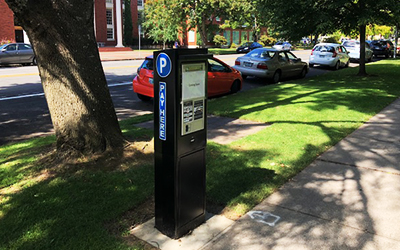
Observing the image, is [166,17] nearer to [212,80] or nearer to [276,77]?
[276,77]

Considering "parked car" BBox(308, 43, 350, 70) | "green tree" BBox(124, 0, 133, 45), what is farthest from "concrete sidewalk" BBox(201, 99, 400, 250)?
"green tree" BBox(124, 0, 133, 45)

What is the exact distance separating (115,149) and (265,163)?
221 cm

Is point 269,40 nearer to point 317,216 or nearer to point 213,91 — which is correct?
point 213,91

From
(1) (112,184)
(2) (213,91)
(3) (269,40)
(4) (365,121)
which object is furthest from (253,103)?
(3) (269,40)

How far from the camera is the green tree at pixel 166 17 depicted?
3977 cm

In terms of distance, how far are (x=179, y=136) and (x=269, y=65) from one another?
13.0 meters

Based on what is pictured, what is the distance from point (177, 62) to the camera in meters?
3.12

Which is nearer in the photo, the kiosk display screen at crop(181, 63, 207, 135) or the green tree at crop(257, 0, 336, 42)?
the kiosk display screen at crop(181, 63, 207, 135)

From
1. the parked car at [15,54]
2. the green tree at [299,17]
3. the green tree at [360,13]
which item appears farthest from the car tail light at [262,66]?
the parked car at [15,54]

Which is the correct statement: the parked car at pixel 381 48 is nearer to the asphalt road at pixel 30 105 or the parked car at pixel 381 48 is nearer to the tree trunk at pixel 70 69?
the asphalt road at pixel 30 105

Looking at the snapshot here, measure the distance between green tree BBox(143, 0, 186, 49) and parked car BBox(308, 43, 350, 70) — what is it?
20.3 metres

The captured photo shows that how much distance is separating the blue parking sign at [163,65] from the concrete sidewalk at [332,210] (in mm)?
1608

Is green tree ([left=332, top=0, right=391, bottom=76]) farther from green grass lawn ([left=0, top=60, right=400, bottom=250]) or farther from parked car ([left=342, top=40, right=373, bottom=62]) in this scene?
parked car ([left=342, top=40, right=373, bottom=62])

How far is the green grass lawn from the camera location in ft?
11.4
